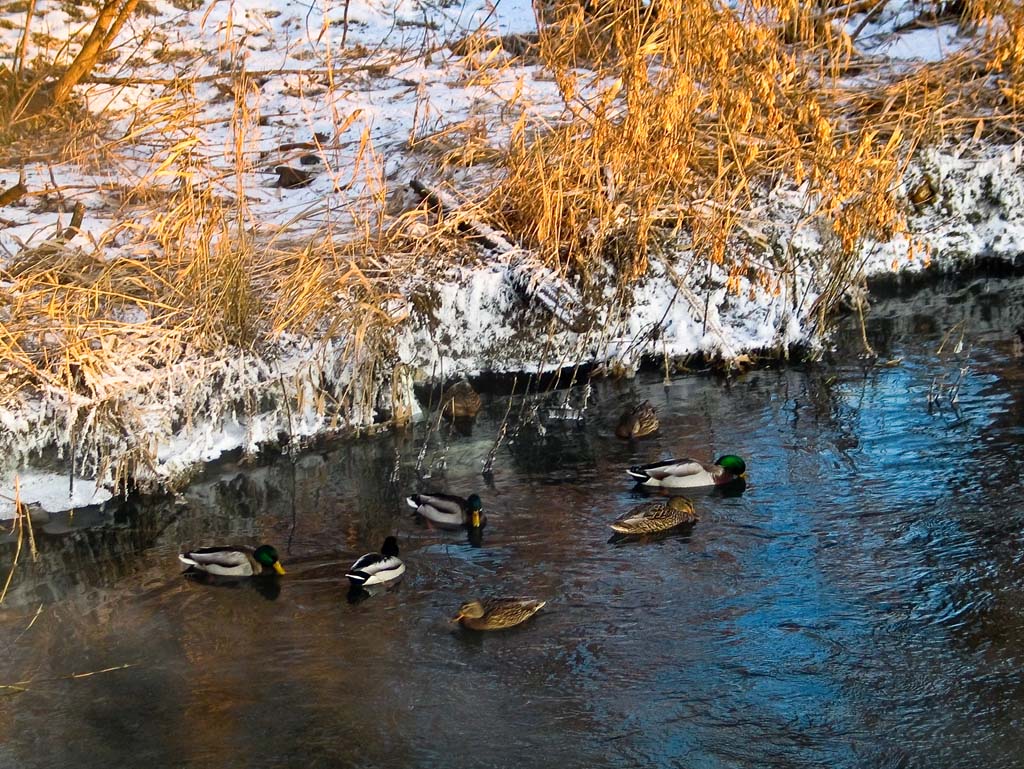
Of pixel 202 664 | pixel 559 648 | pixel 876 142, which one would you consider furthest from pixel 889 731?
pixel 876 142

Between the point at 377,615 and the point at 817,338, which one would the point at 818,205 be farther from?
the point at 377,615

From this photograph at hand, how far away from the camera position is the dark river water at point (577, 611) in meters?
4.43

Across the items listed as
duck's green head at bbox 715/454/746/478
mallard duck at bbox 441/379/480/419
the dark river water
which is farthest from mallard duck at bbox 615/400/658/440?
mallard duck at bbox 441/379/480/419

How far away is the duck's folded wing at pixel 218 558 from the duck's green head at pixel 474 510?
1.23 meters

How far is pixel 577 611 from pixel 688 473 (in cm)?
165

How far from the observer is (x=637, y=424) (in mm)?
7555

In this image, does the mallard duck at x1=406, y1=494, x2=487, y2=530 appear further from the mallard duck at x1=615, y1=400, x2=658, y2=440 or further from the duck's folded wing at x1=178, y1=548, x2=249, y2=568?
the mallard duck at x1=615, y1=400, x2=658, y2=440

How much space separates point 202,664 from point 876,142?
6.73 m

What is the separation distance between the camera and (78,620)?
5680 mm

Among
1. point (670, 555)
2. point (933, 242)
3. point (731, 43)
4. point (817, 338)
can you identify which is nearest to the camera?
point (670, 555)

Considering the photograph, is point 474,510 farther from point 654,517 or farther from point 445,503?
point 654,517

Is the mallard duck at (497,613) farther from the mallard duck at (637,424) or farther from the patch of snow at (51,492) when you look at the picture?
the patch of snow at (51,492)

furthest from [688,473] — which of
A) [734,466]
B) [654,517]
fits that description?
[654,517]

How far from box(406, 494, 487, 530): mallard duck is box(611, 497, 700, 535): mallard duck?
29.7 inches
